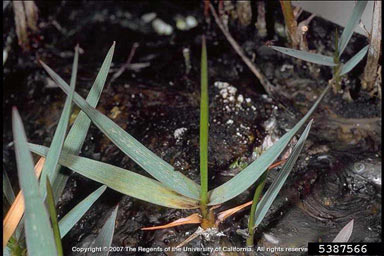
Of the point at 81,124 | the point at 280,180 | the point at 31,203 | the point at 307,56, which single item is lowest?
the point at 31,203

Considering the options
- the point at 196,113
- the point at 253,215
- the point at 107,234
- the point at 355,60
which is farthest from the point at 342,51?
the point at 107,234

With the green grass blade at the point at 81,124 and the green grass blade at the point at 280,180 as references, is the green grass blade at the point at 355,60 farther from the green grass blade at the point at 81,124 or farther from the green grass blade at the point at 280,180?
the green grass blade at the point at 81,124

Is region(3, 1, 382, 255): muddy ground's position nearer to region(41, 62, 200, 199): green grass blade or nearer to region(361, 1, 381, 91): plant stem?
region(361, 1, 381, 91): plant stem

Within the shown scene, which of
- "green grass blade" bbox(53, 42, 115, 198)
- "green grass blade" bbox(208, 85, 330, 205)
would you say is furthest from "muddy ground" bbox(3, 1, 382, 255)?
"green grass blade" bbox(53, 42, 115, 198)

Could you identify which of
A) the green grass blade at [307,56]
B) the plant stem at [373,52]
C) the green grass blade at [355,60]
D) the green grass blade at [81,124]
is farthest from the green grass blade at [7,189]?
the plant stem at [373,52]

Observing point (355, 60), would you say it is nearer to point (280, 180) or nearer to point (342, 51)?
point (342, 51)
